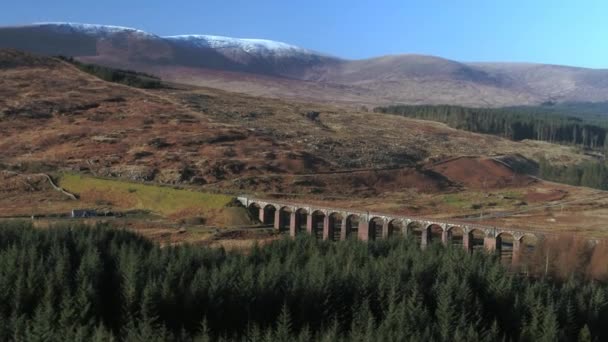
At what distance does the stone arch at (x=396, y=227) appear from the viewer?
57.8 m

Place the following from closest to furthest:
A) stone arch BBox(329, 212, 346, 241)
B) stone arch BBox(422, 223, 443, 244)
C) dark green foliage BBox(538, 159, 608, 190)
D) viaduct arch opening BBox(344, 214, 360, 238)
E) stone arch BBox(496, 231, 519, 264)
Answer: stone arch BBox(496, 231, 519, 264)
stone arch BBox(422, 223, 443, 244)
viaduct arch opening BBox(344, 214, 360, 238)
stone arch BBox(329, 212, 346, 241)
dark green foliage BBox(538, 159, 608, 190)

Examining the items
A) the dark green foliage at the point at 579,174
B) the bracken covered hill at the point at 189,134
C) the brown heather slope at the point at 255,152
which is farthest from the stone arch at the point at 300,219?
the dark green foliage at the point at 579,174

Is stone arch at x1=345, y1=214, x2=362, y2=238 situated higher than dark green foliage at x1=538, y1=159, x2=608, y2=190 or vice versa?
stone arch at x1=345, y1=214, x2=362, y2=238

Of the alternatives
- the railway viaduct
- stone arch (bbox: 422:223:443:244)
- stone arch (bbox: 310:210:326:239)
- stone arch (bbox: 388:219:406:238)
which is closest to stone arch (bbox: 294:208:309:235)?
the railway viaduct

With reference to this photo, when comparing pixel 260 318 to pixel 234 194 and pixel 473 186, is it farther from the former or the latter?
pixel 473 186

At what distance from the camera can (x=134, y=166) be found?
8231 cm

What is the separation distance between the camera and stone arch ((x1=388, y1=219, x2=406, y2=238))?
5781 cm

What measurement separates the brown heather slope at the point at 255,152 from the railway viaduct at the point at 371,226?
7.43m

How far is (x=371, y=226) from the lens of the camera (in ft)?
194

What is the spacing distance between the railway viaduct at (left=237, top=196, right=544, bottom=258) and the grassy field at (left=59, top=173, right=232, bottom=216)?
3.91m

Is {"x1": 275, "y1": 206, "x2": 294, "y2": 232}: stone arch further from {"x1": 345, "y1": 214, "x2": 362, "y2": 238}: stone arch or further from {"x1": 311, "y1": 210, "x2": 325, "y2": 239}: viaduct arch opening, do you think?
{"x1": 345, "y1": 214, "x2": 362, "y2": 238}: stone arch

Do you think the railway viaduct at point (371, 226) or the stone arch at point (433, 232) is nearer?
the railway viaduct at point (371, 226)

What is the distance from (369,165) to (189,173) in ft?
91.8

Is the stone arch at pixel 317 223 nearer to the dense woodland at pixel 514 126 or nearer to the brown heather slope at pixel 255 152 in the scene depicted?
the brown heather slope at pixel 255 152
